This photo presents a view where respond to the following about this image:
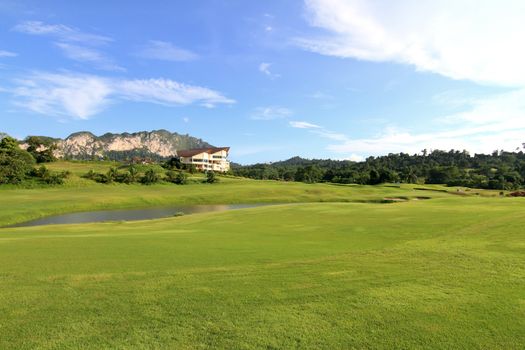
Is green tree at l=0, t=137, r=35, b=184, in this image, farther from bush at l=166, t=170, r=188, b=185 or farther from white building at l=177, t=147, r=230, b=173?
white building at l=177, t=147, r=230, b=173

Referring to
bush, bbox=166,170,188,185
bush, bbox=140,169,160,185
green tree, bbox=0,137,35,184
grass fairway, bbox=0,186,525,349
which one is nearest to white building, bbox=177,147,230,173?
bush, bbox=166,170,188,185

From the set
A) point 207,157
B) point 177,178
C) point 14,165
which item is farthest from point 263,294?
point 207,157

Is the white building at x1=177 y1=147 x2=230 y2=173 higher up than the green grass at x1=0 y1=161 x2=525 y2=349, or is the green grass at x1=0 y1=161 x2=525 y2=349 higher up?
the white building at x1=177 y1=147 x2=230 y2=173

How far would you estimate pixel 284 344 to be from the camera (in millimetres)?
6633

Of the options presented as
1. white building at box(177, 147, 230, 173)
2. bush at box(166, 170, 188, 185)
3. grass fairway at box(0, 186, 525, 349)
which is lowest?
grass fairway at box(0, 186, 525, 349)

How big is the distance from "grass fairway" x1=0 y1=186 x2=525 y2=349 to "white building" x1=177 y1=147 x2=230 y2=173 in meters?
145

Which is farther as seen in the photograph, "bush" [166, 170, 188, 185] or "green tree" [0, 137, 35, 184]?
"bush" [166, 170, 188, 185]

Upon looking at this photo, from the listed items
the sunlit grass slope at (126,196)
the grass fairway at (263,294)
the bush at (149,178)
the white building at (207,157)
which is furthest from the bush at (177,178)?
the grass fairway at (263,294)

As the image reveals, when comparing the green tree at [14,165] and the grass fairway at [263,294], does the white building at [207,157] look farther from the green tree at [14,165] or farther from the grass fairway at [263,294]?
the grass fairway at [263,294]

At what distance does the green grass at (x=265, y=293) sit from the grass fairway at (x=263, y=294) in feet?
0.11

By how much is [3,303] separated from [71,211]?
5069 cm

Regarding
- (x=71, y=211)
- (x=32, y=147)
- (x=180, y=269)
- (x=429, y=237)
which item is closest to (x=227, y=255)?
(x=180, y=269)

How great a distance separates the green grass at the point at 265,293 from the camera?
687 cm

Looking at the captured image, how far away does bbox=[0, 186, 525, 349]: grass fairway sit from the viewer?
270 inches
